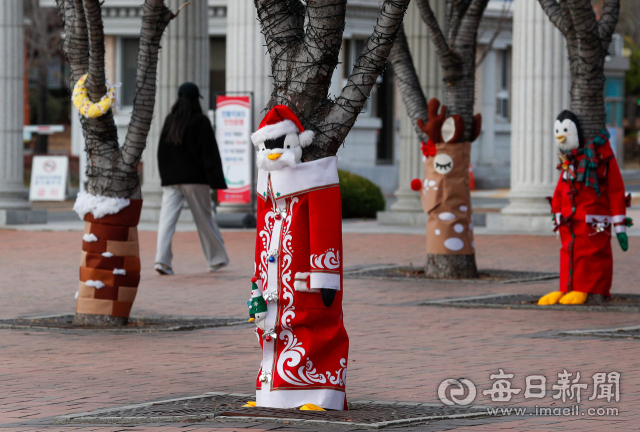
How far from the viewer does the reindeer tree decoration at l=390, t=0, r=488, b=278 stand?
12.7 meters

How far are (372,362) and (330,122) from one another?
2.11m

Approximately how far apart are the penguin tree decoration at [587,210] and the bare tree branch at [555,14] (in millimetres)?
1085

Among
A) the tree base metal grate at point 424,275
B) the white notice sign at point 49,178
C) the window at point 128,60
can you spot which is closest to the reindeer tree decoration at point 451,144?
the tree base metal grate at point 424,275

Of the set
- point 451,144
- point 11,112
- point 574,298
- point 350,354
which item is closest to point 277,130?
point 350,354

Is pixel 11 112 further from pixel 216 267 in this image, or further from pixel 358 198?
pixel 216 267

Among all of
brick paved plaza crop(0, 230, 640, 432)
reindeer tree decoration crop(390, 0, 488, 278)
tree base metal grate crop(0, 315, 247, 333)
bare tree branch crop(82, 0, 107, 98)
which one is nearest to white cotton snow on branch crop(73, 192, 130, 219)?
bare tree branch crop(82, 0, 107, 98)

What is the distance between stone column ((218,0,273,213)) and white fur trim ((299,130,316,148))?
47.8 ft

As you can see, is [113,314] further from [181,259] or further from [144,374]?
[181,259]

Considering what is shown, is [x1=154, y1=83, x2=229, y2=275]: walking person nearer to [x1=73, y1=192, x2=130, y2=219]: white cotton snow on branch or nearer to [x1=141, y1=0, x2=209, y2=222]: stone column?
[x1=73, y1=192, x2=130, y2=219]: white cotton snow on branch

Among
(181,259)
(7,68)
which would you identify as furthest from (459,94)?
(7,68)

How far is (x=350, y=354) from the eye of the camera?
802 centimetres

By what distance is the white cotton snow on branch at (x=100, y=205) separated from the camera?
9.12 meters

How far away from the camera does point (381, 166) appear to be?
113ft

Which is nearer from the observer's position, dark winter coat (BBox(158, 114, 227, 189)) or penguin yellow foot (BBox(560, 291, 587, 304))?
penguin yellow foot (BBox(560, 291, 587, 304))
